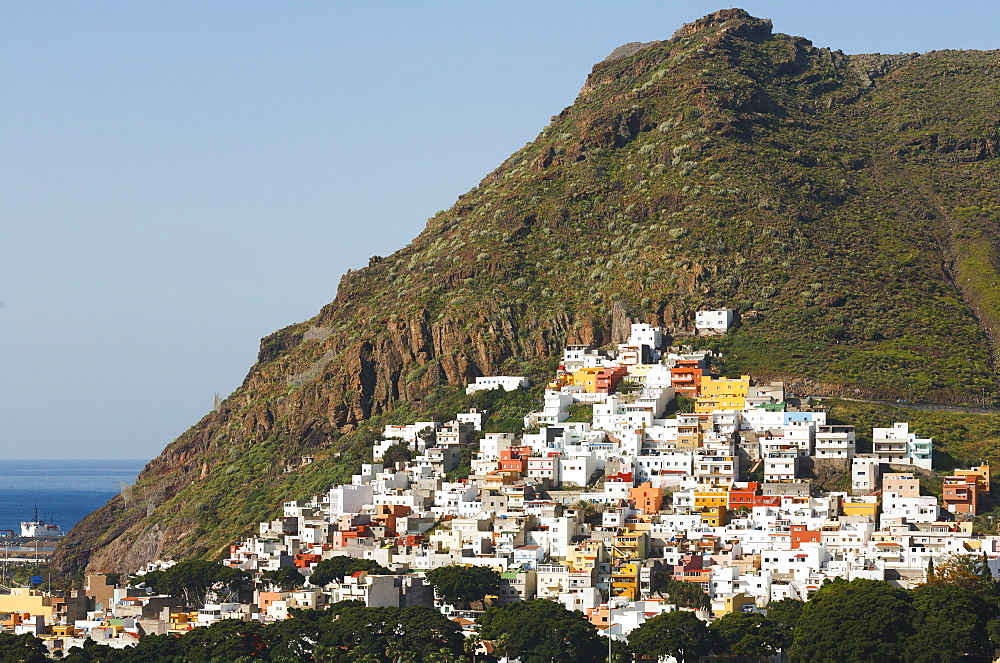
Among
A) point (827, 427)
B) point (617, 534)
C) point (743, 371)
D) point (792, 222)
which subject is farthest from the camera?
point (792, 222)

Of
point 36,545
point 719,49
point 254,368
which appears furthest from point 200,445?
point 719,49

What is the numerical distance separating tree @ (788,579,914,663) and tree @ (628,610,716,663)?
3427 millimetres

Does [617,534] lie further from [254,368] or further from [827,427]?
[254,368]

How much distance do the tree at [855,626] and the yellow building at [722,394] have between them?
101 feet

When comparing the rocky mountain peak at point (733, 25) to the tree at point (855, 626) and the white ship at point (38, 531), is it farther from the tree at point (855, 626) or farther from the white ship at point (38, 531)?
the tree at point (855, 626)

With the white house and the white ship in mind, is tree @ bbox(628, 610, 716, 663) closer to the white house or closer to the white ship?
the white house

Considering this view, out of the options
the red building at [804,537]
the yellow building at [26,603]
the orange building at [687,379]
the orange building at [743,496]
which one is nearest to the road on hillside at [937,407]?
the orange building at [687,379]

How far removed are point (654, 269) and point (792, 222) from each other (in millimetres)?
11597

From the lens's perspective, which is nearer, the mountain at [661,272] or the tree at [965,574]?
the tree at [965,574]

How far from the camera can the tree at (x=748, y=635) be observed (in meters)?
70.3

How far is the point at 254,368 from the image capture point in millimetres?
145625

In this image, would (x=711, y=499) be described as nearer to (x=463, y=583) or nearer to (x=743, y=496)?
(x=743, y=496)

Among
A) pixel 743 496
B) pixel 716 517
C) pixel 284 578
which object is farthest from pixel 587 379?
pixel 284 578

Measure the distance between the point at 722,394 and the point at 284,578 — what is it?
1140 inches
